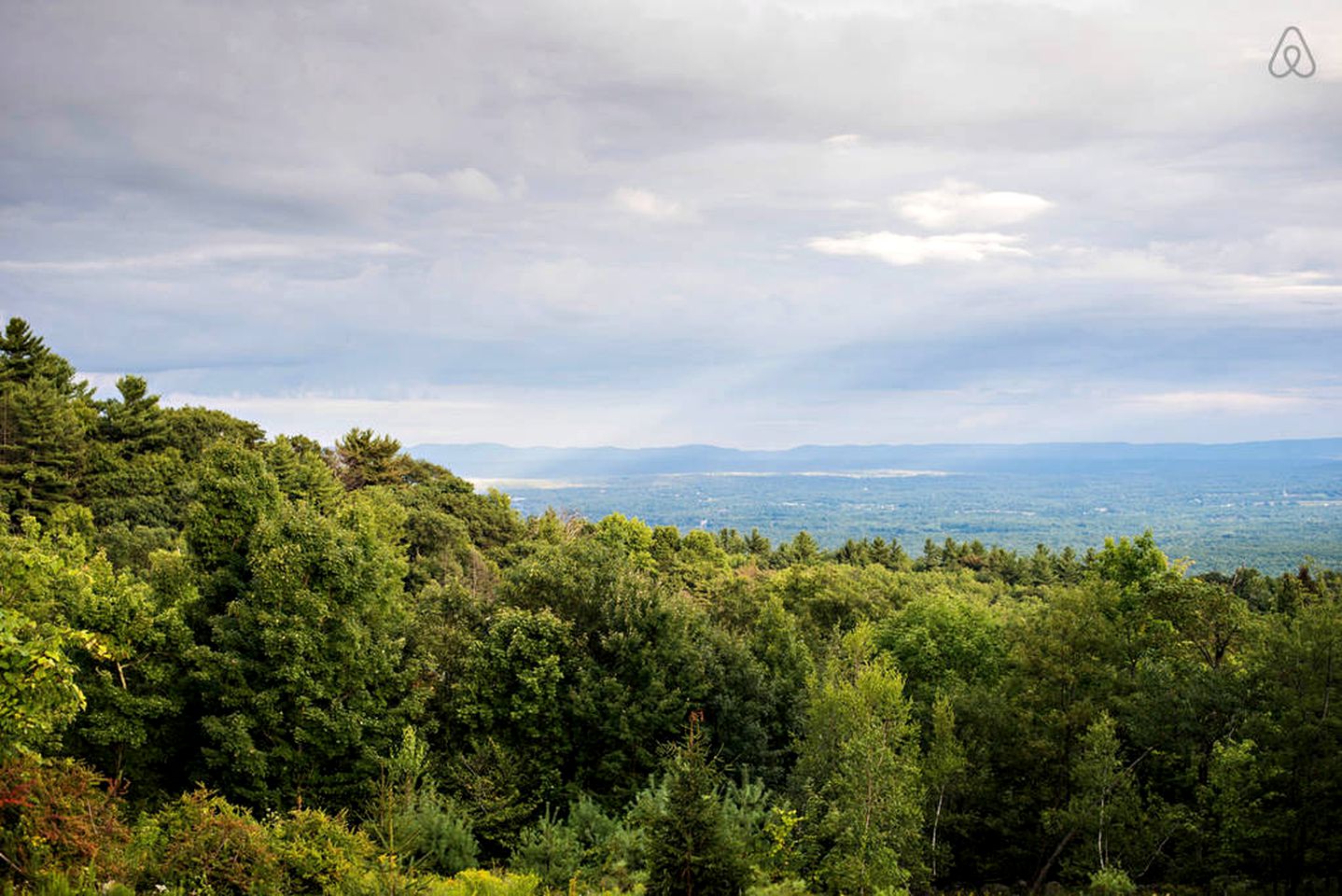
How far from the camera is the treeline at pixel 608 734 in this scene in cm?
1452

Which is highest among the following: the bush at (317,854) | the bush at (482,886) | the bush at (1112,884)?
the bush at (317,854)

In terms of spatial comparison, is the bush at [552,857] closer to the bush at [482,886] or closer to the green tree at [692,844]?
the bush at [482,886]

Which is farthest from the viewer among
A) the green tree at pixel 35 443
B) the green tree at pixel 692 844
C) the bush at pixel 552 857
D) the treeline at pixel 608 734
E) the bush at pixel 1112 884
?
the green tree at pixel 35 443

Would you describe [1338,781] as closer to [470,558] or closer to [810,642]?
[810,642]

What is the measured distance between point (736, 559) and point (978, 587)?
25408 millimetres

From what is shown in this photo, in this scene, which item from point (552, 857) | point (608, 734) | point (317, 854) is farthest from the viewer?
point (608, 734)

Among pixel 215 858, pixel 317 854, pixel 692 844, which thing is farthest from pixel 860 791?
pixel 215 858

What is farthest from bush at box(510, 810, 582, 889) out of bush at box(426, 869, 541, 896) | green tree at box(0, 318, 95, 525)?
green tree at box(0, 318, 95, 525)

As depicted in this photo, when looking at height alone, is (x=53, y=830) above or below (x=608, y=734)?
above

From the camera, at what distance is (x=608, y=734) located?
83.7 ft

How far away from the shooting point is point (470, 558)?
6159cm

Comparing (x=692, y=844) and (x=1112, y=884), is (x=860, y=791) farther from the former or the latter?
(x=692, y=844)

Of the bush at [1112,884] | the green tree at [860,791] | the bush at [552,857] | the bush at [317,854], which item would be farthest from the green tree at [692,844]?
the bush at [1112,884]

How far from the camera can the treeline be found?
1452 cm
